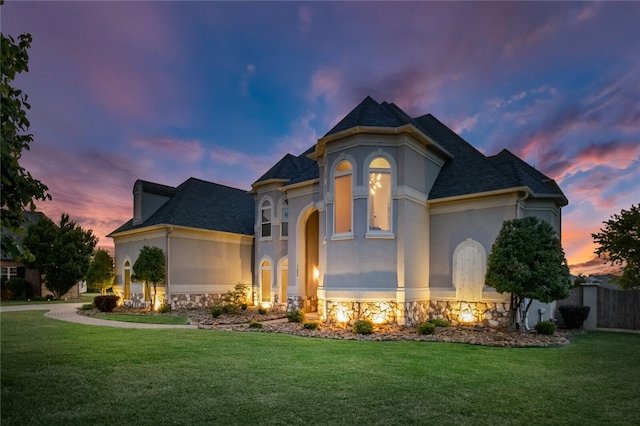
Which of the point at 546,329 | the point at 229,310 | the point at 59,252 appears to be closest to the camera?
the point at 546,329

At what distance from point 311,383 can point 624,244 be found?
15165 millimetres

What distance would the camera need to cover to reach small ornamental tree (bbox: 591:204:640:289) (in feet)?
46.6

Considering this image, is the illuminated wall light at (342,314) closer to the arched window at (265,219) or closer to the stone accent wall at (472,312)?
the stone accent wall at (472,312)

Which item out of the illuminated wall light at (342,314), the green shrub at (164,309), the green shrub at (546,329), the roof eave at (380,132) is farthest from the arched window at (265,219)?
the green shrub at (546,329)

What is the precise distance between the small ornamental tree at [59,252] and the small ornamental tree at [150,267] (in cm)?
1543

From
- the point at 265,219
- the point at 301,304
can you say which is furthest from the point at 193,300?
the point at 301,304

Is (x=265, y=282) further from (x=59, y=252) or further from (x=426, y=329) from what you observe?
(x=59, y=252)

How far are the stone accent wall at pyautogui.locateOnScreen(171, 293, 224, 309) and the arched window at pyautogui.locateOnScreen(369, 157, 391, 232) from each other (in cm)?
1185

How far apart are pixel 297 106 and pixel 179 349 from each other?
45.2ft

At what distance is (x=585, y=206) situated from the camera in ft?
52.5

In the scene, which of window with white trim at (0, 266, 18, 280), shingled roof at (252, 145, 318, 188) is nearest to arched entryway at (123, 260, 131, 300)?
shingled roof at (252, 145, 318, 188)

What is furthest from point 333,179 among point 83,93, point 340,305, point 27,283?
point 27,283

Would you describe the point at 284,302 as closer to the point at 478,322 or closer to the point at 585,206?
the point at 478,322

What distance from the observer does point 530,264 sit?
35.0ft
